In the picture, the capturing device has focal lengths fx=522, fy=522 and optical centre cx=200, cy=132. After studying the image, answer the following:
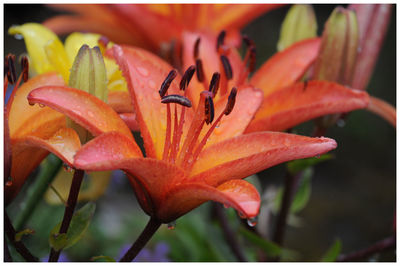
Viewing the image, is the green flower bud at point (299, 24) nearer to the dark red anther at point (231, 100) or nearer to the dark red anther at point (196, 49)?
the dark red anther at point (196, 49)

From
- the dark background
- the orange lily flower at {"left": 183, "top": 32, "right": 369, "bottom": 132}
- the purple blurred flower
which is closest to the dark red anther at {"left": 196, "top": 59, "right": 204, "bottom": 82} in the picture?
the orange lily flower at {"left": 183, "top": 32, "right": 369, "bottom": 132}

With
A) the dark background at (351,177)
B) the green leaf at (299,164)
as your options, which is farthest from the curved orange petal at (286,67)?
the dark background at (351,177)

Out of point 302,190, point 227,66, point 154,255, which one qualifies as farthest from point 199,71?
point 154,255

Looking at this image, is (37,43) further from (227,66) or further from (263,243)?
(263,243)

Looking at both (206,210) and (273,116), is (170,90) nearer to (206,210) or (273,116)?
(273,116)

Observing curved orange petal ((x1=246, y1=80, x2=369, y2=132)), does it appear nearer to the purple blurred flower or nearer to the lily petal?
the lily petal

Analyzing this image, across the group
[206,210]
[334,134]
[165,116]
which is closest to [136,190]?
[165,116]
